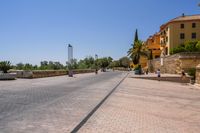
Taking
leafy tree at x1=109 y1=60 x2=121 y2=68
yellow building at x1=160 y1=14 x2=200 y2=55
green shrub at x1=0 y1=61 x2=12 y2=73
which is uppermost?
yellow building at x1=160 y1=14 x2=200 y2=55

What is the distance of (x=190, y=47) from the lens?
6600cm

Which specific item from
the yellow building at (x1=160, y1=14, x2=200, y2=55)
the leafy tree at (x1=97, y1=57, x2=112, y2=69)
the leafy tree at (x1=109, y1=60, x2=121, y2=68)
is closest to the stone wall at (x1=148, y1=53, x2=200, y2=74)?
the yellow building at (x1=160, y1=14, x2=200, y2=55)

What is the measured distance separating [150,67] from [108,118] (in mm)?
75548

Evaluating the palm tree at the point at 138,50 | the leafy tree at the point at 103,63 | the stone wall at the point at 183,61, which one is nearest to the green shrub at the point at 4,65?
the stone wall at the point at 183,61

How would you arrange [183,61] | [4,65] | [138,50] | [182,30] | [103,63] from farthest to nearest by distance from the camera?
1. [103,63]
2. [138,50]
3. [182,30]
4. [183,61]
5. [4,65]

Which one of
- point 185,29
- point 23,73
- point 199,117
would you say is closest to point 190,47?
point 185,29

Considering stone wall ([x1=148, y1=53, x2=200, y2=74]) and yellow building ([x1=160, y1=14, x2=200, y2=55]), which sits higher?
yellow building ([x1=160, y1=14, x2=200, y2=55])

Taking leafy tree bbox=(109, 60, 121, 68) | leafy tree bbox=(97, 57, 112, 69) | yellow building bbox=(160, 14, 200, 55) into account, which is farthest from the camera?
leafy tree bbox=(109, 60, 121, 68)

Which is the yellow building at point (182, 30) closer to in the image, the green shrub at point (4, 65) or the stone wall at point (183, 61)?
the stone wall at point (183, 61)

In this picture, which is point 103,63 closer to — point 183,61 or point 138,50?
point 138,50

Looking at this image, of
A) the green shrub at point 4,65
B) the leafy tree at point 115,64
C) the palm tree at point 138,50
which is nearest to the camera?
the green shrub at point 4,65

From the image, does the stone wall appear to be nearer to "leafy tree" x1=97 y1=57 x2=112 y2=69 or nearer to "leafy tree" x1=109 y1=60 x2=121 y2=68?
"leafy tree" x1=97 y1=57 x2=112 y2=69

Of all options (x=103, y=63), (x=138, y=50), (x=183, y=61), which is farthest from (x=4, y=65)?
(x=103, y=63)

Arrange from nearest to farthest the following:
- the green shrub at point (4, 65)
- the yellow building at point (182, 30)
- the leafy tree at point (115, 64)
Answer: the green shrub at point (4, 65) → the yellow building at point (182, 30) → the leafy tree at point (115, 64)
